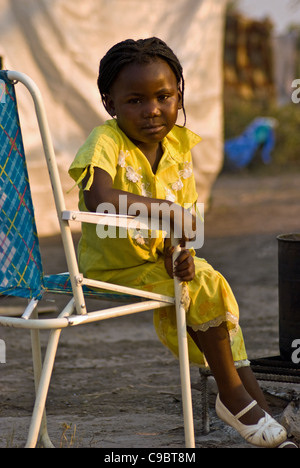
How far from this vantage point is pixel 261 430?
97.6 inches

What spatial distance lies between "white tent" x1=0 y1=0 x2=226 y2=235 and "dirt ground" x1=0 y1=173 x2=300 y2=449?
1126mm

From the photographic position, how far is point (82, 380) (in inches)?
144

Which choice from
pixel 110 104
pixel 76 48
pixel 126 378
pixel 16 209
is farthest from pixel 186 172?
pixel 76 48

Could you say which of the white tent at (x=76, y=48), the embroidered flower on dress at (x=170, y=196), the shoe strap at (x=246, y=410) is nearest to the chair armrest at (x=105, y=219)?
the embroidered flower on dress at (x=170, y=196)

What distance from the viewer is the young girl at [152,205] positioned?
2461 mm

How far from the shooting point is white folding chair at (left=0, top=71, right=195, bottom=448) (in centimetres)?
219

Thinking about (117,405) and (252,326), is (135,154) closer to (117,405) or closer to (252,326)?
(117,405)

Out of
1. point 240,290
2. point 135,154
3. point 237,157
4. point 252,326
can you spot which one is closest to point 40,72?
point 240,290

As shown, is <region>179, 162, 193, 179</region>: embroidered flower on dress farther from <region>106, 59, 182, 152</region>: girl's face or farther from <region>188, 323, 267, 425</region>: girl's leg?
<region>188, 323, 267, 425</region>: girl's leg

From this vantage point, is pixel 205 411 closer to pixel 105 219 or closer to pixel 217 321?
pixel 217 321

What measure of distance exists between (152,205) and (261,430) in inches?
30.3

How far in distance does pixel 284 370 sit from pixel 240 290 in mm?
2715

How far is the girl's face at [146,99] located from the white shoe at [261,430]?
35.8 inches

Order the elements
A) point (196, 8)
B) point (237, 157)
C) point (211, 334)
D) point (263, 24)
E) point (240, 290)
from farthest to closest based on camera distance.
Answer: point (263, 24) → point (237, 157) → point (196, 8) → point (240, 290) → point (211, 334)
